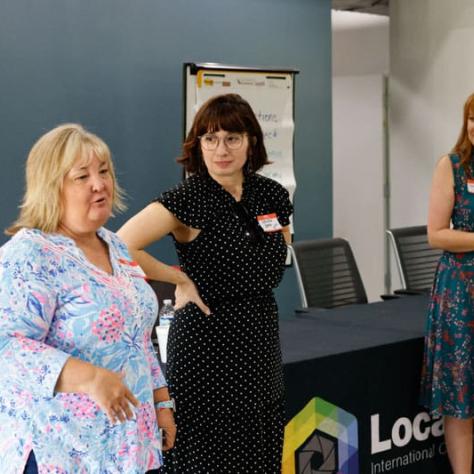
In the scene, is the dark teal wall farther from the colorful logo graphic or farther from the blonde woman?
the blonde woman

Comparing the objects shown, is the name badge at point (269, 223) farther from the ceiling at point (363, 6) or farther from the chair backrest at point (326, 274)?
the ceiling at point (363, 6)

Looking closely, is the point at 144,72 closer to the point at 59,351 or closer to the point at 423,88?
the point at 423,88

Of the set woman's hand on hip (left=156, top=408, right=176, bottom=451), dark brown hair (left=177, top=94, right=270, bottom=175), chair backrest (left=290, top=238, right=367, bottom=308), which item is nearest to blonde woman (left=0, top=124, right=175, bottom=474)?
woman's hand on hip (left=156, top=408, right=176, bottom=451)

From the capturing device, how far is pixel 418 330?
3502mm

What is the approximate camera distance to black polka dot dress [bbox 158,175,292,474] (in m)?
2.30

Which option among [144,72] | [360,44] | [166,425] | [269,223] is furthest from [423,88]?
[166,425]

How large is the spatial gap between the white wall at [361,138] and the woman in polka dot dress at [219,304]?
5.33 m

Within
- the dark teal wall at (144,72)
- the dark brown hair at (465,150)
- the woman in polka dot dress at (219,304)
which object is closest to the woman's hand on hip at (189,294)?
the woman in polka dot dress at (219,304)

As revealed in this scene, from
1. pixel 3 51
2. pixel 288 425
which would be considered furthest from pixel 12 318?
pixel 3 51

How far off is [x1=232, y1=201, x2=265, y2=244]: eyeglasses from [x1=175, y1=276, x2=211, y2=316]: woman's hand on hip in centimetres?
19

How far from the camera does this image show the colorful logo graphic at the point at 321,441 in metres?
2.90

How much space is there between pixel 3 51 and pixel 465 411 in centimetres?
299

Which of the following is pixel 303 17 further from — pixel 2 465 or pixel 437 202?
pixel 2 465

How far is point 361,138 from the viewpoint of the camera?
7766 millimetres
